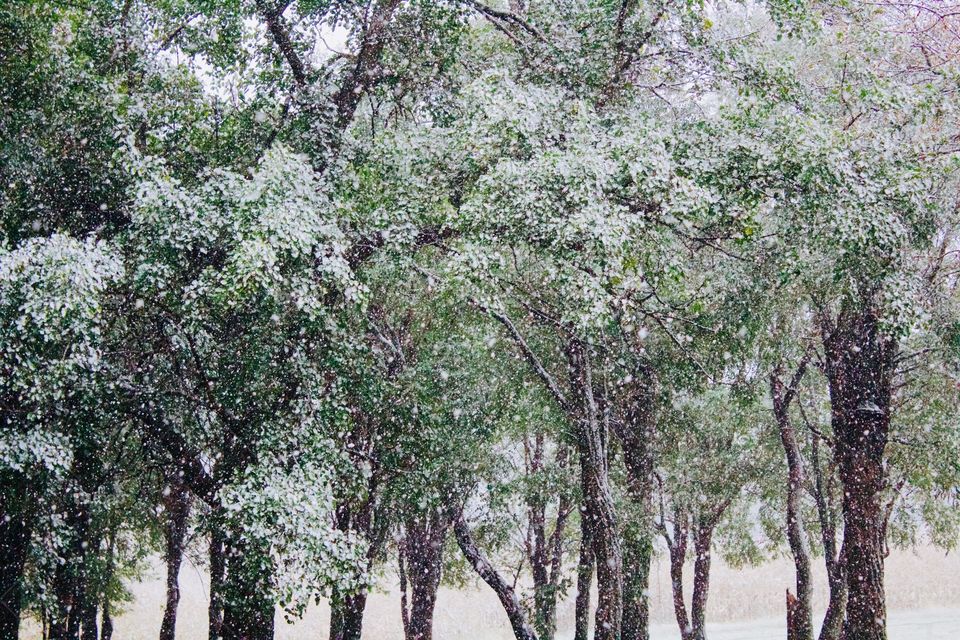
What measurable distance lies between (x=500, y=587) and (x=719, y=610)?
20.1 meters

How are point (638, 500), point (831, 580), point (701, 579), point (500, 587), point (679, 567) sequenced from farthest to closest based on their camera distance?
point (679, 567) → point (701, 579) → point (831, 580) → point (638, 500) → point (500, 587)

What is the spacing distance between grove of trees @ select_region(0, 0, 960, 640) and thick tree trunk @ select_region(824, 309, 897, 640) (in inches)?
2.6

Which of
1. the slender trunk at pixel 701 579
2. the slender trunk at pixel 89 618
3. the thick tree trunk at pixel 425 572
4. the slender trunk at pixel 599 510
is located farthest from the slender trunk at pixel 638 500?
the slender trunk at pixel 89 618

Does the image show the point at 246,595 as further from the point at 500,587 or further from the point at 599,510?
the point at 599,510

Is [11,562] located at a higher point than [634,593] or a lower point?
higher

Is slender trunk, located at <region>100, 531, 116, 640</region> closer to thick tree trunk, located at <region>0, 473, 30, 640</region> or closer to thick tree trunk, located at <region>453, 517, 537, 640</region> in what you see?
thick tree trunk, located at <region>0, 473, 30, 640</region>

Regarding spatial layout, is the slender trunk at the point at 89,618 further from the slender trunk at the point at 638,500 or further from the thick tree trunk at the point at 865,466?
the thick tree trunk at the point at 865,466

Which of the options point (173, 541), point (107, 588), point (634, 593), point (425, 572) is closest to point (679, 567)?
point (425, 572)

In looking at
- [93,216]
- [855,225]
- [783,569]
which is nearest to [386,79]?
[93,216]

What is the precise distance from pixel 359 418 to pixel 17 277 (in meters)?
7.01

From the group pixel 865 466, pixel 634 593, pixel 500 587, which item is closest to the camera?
pixel 500 587

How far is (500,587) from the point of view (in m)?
14.4

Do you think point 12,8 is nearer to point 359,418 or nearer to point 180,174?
point 180,174

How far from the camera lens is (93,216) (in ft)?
36.9
